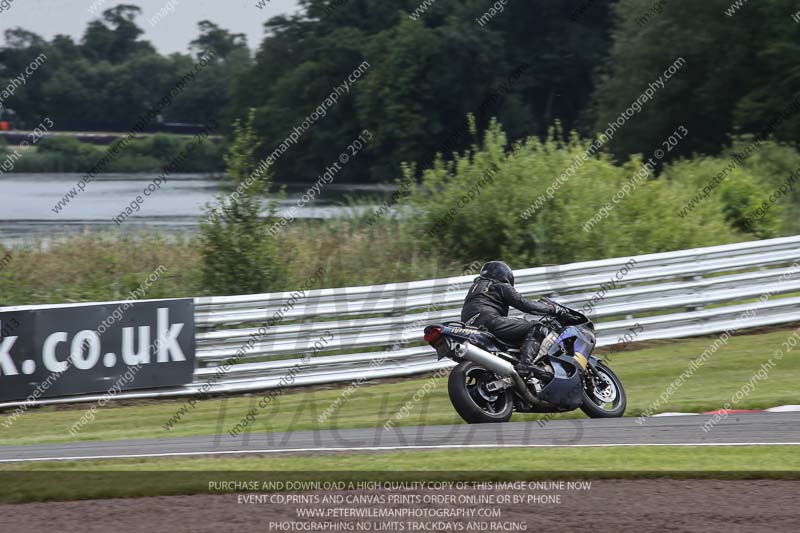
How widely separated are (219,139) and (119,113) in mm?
8639

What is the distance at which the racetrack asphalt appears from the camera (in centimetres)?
805

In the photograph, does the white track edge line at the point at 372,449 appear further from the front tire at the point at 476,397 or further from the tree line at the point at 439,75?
the tree line at the point at 439,75

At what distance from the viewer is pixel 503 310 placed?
9766mm

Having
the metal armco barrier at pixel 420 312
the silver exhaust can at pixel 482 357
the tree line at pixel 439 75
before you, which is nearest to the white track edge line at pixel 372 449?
the silver exhaust can at pixel 482 357

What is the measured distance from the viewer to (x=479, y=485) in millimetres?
6531

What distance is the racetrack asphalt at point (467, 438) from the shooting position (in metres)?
8.05

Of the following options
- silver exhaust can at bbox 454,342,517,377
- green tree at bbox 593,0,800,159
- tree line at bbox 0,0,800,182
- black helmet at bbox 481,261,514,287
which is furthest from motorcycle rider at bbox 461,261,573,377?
green tree at bbox 593,0,800,159

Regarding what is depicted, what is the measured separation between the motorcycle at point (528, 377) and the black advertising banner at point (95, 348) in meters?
4.15

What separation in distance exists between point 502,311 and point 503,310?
0.07 feet

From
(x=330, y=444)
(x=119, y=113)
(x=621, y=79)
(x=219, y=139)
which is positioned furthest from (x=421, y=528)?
(x=219, y=139)

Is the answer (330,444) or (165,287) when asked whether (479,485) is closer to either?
(330,444)

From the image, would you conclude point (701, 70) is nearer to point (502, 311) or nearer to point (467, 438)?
point (502, 311)

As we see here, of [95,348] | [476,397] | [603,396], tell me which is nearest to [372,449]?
[476,397]

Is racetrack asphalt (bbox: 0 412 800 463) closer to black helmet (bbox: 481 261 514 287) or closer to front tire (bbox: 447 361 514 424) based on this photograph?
front tire (bbox: 447 361 514 424)
